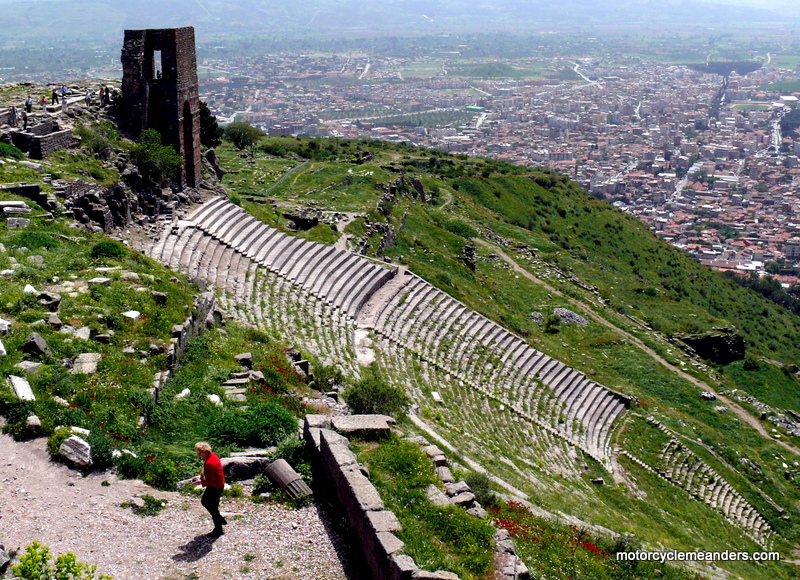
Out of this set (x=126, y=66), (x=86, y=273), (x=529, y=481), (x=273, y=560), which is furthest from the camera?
(x=126, y=66)

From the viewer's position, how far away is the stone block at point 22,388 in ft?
33.7

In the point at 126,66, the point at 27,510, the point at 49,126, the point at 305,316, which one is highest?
the point at 126,66

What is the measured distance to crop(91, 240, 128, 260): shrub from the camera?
52.4 feet

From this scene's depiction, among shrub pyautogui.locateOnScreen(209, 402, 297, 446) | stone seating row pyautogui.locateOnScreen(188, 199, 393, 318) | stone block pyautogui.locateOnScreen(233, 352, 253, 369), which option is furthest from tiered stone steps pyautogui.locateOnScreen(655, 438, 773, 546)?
shrub pyautogui.locateOnScreen(209, 402, 297, 446)

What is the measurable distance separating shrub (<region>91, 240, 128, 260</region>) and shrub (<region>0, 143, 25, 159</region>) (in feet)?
19.2

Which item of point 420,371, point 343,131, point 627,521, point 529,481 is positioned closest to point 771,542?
point 627,521

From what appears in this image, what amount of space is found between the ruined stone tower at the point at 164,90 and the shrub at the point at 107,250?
902 cm

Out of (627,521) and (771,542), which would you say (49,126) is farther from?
(771,542)

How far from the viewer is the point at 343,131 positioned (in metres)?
112

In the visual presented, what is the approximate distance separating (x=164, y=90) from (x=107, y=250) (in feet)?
34.4

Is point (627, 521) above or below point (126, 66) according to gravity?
below

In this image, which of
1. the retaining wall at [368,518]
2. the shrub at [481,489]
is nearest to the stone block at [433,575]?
the retaining wall at [368,518]

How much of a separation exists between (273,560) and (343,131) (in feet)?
350

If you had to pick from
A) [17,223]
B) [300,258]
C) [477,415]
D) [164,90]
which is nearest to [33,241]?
[17,223]
